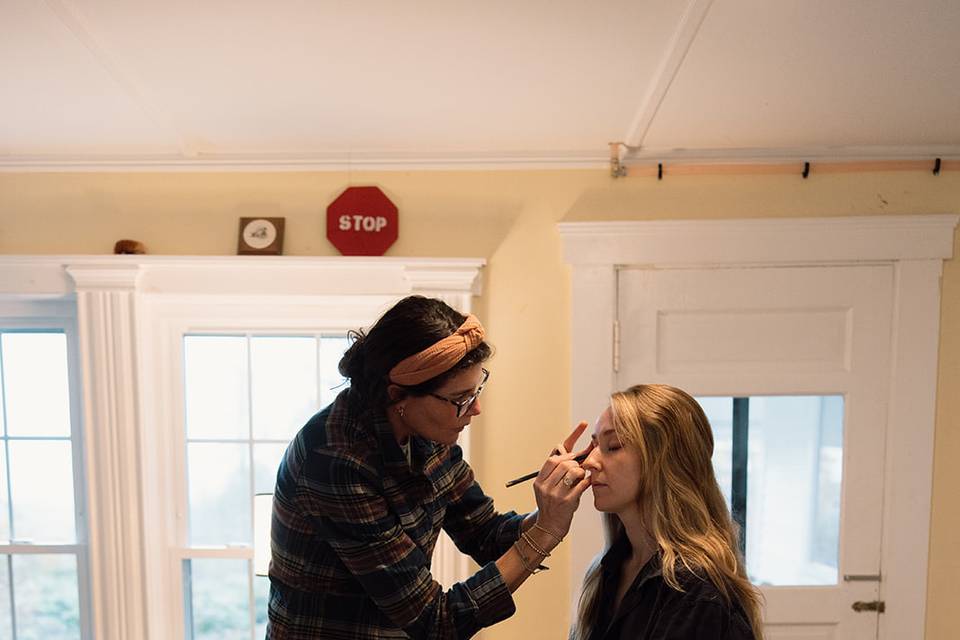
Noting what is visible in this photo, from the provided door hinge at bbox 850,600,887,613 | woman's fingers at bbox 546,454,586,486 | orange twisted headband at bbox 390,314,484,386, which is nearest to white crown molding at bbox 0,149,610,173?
orange twisted headband at bbox 390,314,484,386

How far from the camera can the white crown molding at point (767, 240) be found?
1905 millimetres

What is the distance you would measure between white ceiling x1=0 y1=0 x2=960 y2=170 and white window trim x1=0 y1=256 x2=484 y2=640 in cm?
33

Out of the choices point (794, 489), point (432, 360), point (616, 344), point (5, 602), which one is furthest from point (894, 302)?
point (5, 602)

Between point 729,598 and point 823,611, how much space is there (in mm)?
1261

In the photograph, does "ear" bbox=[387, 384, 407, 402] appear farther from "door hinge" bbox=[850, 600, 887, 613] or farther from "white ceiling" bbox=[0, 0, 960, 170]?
"door hinge" bbox=[850, 600, 887, 613]

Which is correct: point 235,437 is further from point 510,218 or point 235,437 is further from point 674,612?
point 674,612

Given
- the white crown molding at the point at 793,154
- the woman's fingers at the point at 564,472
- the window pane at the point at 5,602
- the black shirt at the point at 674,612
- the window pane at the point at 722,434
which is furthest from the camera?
the window pane at the point at 5,602

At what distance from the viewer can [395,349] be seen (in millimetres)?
1117

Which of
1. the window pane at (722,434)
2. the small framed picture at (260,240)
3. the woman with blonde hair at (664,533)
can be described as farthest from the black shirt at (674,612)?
the small framed picture at (260,240)

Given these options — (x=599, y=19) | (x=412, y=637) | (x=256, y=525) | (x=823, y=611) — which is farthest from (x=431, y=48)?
(x=823, y=611)

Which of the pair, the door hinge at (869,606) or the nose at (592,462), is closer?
the nose at (592,462)

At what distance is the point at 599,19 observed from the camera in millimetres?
1094

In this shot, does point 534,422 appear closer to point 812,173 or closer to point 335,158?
point 335,158

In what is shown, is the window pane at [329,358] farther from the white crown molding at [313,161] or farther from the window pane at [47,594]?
the window pane at [47,594]
